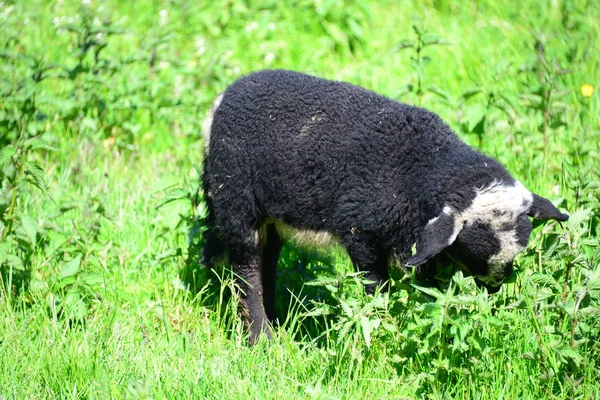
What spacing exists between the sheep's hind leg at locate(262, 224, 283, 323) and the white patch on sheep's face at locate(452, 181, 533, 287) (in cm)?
128

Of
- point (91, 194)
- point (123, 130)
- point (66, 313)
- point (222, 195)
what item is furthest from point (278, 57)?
point (66, 313)

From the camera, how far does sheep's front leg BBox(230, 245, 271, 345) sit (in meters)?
4.25

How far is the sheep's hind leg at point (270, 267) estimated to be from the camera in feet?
14.6

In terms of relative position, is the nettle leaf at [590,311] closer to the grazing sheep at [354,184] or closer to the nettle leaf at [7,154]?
the grazing sheep at [354,184]

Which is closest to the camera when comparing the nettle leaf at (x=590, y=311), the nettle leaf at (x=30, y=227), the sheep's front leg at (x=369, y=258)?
the nettle leaf at (x=590, y=311)

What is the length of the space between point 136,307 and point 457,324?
1.92 metres

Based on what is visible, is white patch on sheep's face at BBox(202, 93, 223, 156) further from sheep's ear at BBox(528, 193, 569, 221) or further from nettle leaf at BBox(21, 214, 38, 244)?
sheep's ear at BBox(528, 193, 569, 221)

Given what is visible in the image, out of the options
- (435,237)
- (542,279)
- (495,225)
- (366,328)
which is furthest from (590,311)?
(366,328)

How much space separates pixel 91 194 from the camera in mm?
4996

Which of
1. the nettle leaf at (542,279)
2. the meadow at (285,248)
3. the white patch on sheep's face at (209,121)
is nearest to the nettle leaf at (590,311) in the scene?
the meadow at (285,248)

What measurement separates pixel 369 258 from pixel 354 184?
378 mm

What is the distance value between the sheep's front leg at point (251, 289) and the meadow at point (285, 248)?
8 centimetres

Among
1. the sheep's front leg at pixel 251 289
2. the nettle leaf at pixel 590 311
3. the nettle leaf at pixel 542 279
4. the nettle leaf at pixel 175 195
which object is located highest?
the nettle leaf at pixel 175 195

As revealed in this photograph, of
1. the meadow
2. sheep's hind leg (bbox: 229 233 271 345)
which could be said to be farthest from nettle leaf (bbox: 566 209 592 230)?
sheep's hind leg (bbox: 229 233 271 345)
